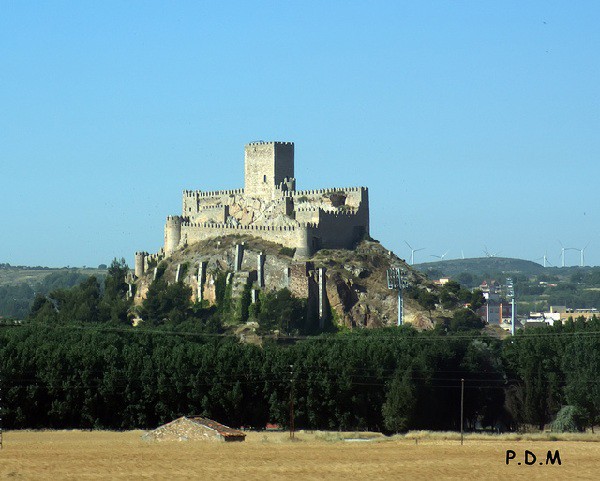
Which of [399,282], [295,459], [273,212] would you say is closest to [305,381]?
[399,282]

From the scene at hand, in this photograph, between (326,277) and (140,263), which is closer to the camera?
(326,277)

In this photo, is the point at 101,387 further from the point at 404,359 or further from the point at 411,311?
the point at 411,311

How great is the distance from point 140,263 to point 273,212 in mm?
14692

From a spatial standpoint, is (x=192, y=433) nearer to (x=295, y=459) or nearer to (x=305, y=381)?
(x=295, y=459)

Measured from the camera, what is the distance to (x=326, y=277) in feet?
436

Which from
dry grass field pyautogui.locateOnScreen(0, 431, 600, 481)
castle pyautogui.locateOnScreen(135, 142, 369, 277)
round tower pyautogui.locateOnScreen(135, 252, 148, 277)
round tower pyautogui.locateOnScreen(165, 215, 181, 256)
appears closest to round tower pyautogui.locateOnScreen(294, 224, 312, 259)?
castle pyautogui.locateOnScreen(135, 142, 369, 277)

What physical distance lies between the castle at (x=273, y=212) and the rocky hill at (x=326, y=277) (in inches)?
50.0

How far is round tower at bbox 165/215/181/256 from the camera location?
14700 centimetres

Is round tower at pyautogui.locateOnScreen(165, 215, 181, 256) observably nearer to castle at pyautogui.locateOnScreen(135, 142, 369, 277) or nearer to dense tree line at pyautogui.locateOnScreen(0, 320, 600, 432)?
castle at pyautogui.locateOnScreen(135, 142, 369, 277)

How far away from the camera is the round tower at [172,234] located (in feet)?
482

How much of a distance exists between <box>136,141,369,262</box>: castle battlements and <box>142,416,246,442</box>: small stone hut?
59146 millimetres

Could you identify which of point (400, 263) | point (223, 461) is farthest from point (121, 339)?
point (223, 461)

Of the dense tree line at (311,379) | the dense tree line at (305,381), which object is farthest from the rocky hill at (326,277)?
the dense tree line at (305,381)

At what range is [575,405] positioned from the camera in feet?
333
